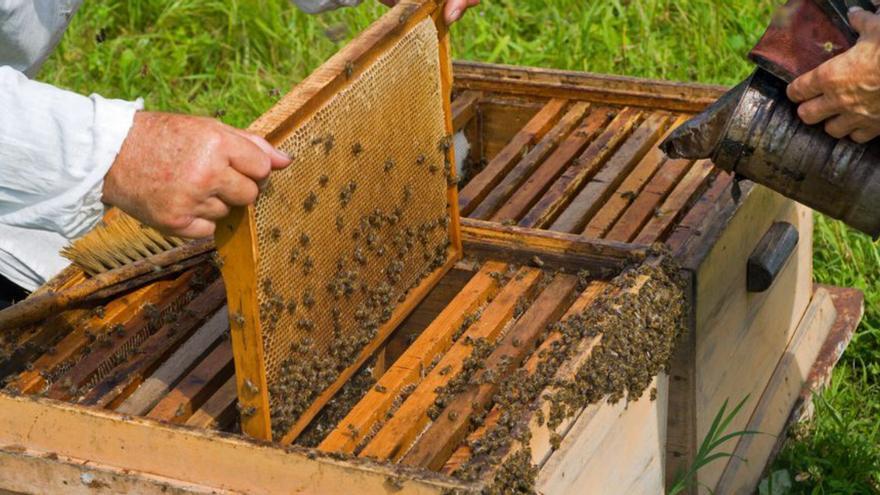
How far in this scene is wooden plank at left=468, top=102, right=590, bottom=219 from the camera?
367 centimetres

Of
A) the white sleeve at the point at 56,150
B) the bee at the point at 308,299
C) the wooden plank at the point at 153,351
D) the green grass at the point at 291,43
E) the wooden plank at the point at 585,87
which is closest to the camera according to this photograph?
the white sleeve at the point at 56,150

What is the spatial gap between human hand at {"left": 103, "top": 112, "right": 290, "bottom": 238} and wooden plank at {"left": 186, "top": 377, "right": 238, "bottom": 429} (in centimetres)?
45

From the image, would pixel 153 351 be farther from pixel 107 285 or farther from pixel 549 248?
pixel 549 248

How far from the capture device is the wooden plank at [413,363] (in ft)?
8.87

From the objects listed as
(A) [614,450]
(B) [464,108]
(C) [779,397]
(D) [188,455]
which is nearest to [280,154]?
(D) [188,455]

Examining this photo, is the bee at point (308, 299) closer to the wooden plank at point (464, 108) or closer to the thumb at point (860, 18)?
the thumb at point (860, 18)

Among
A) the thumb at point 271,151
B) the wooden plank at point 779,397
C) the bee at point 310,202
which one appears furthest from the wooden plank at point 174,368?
the wooden plank at point 779,397

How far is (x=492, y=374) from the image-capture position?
2818 millimetres

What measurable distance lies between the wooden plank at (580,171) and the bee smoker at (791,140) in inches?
29.9

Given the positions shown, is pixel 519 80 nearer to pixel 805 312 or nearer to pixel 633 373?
pixel 805 312

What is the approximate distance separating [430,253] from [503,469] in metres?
0.89

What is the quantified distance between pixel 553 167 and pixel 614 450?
1117mm

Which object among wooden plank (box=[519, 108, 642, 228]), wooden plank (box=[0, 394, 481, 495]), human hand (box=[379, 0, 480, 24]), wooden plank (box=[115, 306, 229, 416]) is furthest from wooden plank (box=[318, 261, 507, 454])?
human hand (box=[379, 0, 480, 24])

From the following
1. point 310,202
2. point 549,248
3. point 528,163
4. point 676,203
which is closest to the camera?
point 310,202
